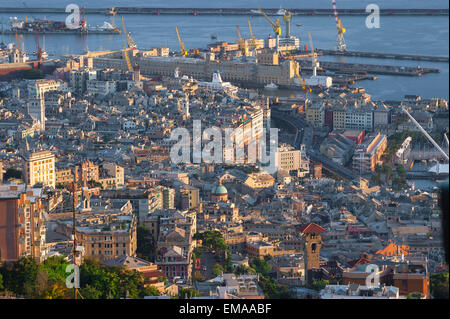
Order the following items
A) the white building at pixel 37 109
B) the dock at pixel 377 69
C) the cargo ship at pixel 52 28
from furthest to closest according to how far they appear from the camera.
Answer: the cargo ship at pixel 52 28
the dock at pixel 377 69
the white building at pixel 37 109

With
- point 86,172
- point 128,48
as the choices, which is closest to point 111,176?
point 86,172

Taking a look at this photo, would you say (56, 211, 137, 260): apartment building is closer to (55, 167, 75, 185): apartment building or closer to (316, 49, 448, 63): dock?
(55, 167, 75, 185): apartment building

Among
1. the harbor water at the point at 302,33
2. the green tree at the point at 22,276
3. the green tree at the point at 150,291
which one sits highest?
the harbor water at the point at 302,33

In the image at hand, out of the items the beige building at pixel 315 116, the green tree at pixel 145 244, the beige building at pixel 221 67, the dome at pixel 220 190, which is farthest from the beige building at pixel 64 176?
the beige building at pixel 221 67

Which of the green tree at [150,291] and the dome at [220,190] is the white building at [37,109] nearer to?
the dome at [220,190]

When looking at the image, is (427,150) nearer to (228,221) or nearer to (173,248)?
(228,221)
